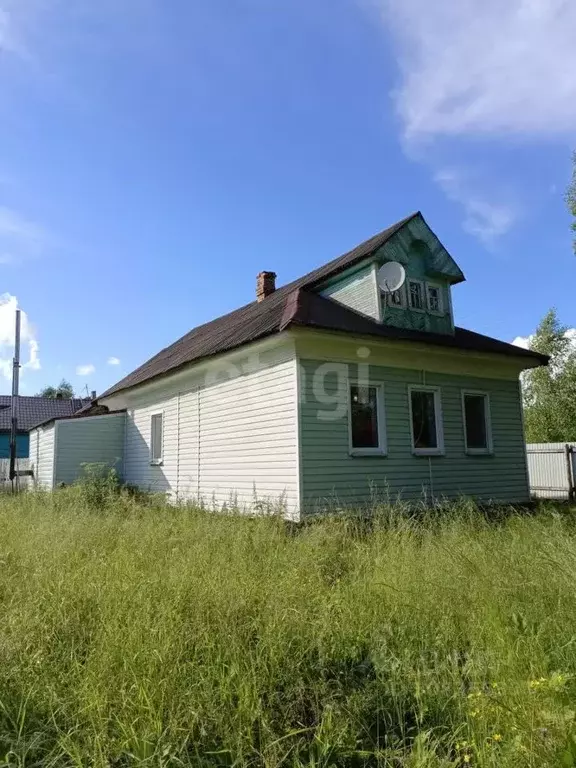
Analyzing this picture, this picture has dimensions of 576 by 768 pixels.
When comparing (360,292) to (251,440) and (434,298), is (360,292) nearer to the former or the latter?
(434,298)

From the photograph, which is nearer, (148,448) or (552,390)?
(148,448)

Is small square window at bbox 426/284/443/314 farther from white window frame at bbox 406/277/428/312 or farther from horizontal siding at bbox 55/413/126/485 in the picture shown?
horizontal siding at bbox 55/413/126/485

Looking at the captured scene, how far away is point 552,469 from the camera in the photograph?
62.9 feet

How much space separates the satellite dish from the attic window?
28.4 inches

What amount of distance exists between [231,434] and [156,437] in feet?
15.4

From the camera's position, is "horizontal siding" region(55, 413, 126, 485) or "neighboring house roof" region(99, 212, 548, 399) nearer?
"neighboring house roof" region(99, 212, 548, 399)

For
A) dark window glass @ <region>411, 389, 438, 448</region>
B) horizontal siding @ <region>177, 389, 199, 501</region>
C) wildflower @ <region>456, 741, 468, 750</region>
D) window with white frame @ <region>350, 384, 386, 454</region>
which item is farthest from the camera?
horizontal siding @ <region>177, 389, 199, 501</region>

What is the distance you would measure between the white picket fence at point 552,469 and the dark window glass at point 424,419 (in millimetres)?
8781

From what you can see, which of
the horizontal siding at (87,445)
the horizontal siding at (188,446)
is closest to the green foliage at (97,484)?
the horizontal siding at (87,445)

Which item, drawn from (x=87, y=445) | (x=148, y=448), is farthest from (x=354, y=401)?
(x=87, y=445)

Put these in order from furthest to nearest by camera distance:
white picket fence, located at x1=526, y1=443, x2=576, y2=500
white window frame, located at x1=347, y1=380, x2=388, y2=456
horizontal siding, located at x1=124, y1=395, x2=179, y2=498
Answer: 1. white picket fence, located at x1=526, y1=443, x2=576, y2=500
2. horizontal siding, located at x1=124, y1=395, x2=179, y2=498
3. white window frame, located at x1=347, y1=380, x2=388, y2=456

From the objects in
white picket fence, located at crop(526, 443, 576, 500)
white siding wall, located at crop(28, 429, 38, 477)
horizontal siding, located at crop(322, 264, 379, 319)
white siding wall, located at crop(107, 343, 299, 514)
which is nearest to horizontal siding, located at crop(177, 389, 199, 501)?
white siding wall, located at crop(107, 343, 299, 514)

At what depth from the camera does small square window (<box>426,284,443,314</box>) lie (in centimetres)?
1209

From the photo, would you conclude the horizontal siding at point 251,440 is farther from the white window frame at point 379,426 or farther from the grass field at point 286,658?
the grass field at point 286,658
